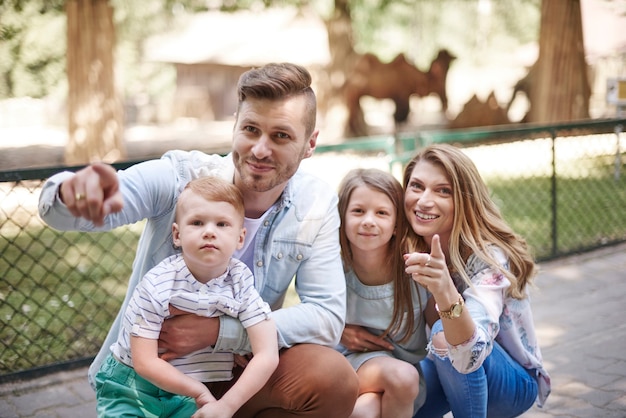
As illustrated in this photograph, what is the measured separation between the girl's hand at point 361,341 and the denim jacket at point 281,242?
268 mm

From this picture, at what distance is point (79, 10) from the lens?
459 inches

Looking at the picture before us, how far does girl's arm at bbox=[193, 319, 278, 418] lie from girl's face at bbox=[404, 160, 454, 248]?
794mm

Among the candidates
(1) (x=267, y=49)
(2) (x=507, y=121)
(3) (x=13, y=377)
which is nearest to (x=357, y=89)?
(2) (x=507, y=121)

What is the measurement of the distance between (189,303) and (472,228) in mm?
1178

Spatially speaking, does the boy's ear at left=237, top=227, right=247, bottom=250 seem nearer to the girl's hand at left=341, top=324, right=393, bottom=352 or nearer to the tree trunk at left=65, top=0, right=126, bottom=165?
the girl's hand at left=341, top=324, right=393, bottom=352

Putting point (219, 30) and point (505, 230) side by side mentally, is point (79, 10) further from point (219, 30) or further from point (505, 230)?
point (219, 30)

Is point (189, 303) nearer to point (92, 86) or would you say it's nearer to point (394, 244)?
point (394, 244)

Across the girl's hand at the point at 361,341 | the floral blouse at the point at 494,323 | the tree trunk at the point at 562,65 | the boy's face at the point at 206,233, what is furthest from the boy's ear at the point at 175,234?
the tree trunk at the point at 562,65

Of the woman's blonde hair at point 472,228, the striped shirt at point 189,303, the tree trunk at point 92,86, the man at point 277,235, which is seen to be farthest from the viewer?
the tree trunk at point 92,86

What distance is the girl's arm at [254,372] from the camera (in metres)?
2.23

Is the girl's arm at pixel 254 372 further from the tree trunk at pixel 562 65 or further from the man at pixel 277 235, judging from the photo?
the tree trunk at pixel 562 65

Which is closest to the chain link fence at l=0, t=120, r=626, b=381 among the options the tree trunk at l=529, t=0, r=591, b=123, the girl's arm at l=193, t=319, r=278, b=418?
the girl's arm at l=193, t=319, r=278, b=418

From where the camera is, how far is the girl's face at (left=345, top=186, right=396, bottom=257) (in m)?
2.88

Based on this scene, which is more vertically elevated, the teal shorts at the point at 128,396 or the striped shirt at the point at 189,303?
the striped shirt at the point at 189,303
